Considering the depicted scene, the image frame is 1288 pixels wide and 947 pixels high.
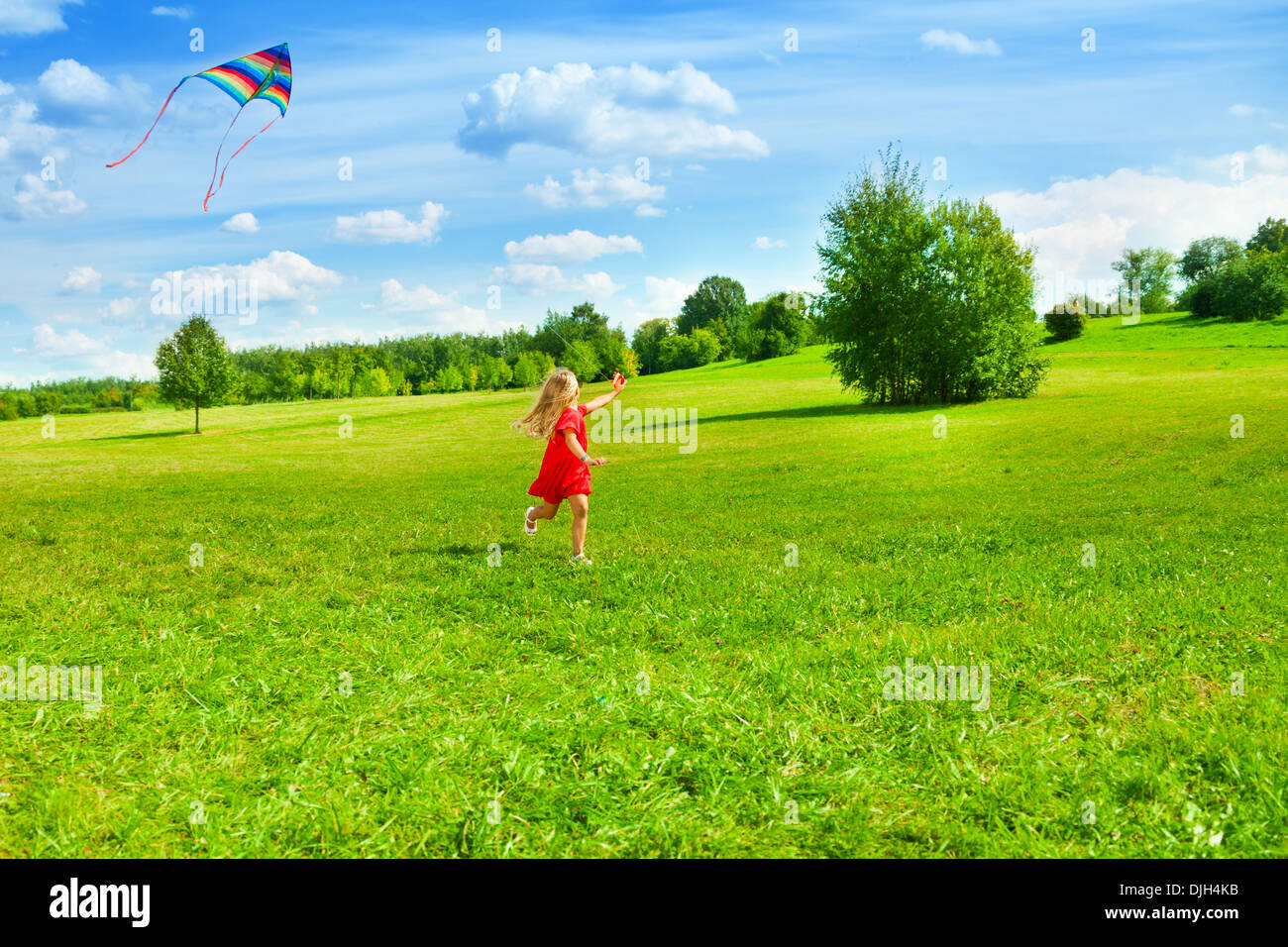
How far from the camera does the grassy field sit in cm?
443

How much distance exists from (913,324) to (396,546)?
137 feet

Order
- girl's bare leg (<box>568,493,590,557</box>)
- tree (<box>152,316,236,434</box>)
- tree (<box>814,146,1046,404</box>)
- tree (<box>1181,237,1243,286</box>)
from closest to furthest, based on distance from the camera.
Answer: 1. girl's bare leg (<box>568,493,590,557</box>)
2. tree (<box>814,146,1046,404</box>)
3. tree (<box>152,316,236,434</box>)
4. tree (<box>1181,237,1243,286</box>)

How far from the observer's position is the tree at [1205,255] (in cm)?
11675

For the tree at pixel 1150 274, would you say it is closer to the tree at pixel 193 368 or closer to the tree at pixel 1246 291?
the tree at pixel 1246 291

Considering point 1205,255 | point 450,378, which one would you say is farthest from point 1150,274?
point 450,378

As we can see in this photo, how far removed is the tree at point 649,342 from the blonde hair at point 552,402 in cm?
12146

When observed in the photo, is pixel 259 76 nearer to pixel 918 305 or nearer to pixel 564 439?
pixel 564 439

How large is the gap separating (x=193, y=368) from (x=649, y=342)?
92.2 meters

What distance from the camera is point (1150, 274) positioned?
129 metres

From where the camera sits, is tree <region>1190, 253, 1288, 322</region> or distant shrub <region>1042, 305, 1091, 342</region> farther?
distant shrub <region>1042, 305, 1091, 342</region>

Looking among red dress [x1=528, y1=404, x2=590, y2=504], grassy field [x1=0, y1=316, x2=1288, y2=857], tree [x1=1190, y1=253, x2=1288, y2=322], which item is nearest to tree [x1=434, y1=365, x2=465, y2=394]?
tree [x1=1190, y1=253, x2=1288, y2=322]

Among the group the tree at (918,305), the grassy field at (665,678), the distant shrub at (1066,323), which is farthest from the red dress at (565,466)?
the distant shrub at (1066,323)

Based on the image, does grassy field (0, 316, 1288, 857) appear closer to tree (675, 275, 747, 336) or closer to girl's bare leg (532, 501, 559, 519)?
girl's bare leg (532, 501, 559, 519)

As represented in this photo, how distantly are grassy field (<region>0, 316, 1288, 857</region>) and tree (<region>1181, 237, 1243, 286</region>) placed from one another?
12782 cm
